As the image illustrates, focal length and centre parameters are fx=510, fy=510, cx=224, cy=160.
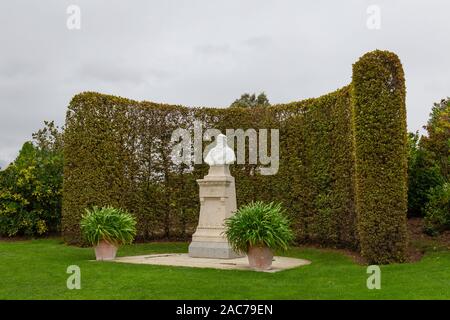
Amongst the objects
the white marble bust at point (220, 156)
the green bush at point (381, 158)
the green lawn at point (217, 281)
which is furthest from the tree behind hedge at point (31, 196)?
the green bush at point (381, 158)

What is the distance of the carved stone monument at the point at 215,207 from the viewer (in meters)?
12.2

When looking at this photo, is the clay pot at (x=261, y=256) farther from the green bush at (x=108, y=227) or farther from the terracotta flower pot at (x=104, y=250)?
the terracotta flower pot at (x=104, y=250)

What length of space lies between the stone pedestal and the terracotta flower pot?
80.7 inches

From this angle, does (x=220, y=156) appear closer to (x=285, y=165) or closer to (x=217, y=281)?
(x=285, y=165)

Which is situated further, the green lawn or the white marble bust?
the white marble bust

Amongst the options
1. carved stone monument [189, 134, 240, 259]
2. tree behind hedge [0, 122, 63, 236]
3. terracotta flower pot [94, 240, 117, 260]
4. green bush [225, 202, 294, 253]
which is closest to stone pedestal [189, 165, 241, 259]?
carved stone monument [189, 134, 240, 259]

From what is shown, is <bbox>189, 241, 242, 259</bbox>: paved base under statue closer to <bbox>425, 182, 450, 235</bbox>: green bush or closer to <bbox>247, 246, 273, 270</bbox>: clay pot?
<bbox>247, 246, 273, 270</bbox>: clay pot

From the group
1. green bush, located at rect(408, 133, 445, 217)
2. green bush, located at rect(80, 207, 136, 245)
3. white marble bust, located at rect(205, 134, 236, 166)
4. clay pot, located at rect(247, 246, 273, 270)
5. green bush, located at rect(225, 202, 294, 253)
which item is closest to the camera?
green bush, located at rect(225, 202, 294, 253)

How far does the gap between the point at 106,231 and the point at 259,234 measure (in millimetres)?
3660

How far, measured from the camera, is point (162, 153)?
15781 mm

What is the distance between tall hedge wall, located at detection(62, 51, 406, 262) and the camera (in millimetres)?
10258

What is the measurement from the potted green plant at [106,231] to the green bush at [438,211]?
7.20m

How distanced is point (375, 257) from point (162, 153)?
7.78m

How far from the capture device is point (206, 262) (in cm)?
1101
